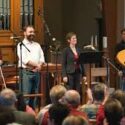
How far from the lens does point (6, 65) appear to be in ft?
33.7

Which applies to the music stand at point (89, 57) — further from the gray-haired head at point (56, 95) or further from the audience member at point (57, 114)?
the audience member at point (57, 114)

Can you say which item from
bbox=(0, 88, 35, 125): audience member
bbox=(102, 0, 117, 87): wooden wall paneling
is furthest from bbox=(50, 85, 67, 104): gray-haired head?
bbox=(102, 0, 117, 87): wooden wall paneling

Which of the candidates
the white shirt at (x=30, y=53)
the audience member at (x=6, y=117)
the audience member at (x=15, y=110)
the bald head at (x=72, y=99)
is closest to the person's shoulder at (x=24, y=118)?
the audience member at (x=15, y=110)

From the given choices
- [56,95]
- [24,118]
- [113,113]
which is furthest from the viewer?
[56,95]

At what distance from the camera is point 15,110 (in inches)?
206

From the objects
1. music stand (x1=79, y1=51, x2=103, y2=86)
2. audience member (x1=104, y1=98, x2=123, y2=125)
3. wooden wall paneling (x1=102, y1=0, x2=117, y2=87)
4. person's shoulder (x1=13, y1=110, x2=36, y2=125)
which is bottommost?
person's shoulder (x1=13, y1=110, x2=36, y2=125)

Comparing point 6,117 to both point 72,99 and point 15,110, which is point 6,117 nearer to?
point 15,110

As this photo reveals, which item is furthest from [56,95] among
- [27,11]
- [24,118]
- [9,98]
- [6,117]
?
[27,11]

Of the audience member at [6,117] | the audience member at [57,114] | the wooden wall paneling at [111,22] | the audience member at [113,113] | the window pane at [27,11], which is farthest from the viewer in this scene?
the wooden wall paneling at [111,22]

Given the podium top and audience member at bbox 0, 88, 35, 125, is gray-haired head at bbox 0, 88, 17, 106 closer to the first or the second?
audience member at bbox 0, 88, 35, 125

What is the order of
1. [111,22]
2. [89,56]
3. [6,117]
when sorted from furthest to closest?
[111,22]
[89,56]
[6,117]

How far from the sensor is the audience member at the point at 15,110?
4.96m

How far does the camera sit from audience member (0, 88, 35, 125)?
4961 mm

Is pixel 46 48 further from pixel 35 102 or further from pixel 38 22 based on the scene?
pixel 35 102
